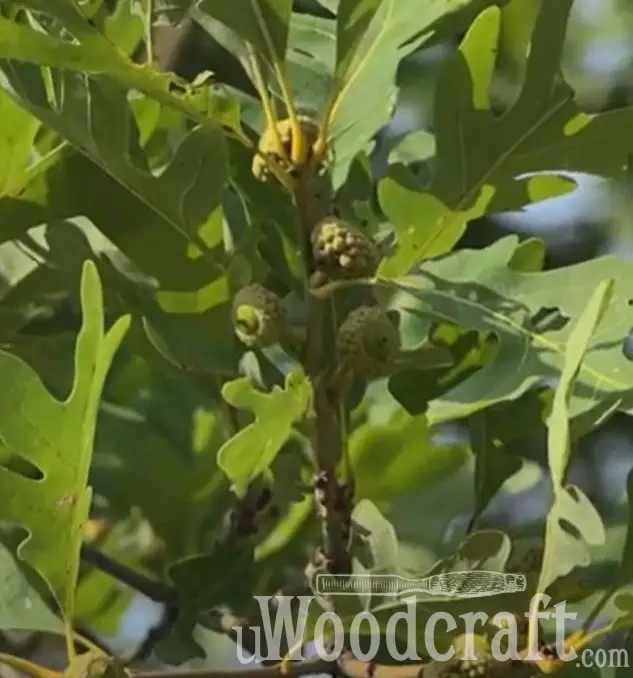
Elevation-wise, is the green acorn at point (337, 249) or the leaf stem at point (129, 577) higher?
the green acorn at point (337, 249)

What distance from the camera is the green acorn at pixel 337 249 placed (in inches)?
14.6

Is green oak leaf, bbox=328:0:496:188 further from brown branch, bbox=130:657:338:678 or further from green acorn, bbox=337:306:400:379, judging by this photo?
brown branch, bbox=130:657:338:678

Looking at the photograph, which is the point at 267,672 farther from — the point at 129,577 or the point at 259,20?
the point at 259,20

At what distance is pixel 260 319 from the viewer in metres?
0.39

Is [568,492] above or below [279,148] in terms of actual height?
below

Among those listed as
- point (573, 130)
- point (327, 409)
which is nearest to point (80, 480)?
point (327, 409)

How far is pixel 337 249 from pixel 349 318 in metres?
0.03

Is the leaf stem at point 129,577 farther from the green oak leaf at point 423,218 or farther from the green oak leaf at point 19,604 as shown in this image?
the green oak leaf at point 423,218

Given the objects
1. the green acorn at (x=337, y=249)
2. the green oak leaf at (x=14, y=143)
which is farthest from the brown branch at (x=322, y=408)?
the green oak leaf at (x=14, y=143)

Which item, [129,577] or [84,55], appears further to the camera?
[129,577]

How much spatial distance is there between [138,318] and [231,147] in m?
0.08

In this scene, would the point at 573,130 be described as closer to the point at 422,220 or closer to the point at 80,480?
the point at 422,220

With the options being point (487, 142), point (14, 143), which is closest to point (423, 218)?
point (487, 142)

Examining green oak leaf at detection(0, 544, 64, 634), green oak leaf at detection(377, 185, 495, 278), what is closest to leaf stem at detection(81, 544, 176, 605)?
green oak leaf at detection(0, 544, 64, 634)
